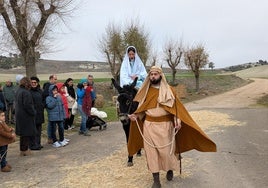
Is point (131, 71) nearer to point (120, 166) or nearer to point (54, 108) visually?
point (120, 166)

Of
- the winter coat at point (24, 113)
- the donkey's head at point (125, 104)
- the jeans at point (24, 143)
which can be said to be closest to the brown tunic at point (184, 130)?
the donkey's head at point (125, 104)

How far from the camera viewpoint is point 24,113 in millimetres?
9922

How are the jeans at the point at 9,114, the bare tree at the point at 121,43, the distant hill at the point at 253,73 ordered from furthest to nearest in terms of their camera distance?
the distant hill at the point at 253,73 → the bare tree at the point at 121,43 → the jeans at the point at 9,114

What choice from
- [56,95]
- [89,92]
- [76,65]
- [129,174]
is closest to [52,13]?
[89,92]

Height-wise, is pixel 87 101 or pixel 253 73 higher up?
pixel 87 101

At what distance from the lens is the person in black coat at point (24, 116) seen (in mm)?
9828

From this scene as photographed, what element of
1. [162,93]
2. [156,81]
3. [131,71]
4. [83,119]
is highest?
[131,71]

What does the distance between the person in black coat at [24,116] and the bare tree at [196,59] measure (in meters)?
34.7

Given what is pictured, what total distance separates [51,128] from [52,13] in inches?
285

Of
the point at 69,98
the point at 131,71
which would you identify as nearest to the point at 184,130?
the point at 131,71

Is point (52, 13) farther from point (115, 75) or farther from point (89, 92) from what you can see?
point (115, 75)

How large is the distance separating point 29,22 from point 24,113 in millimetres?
7596

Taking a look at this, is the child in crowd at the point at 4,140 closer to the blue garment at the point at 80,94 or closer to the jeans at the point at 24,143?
the jeans at the point at 24,143

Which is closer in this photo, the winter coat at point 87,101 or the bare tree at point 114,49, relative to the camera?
the winter coat at point 87,101
